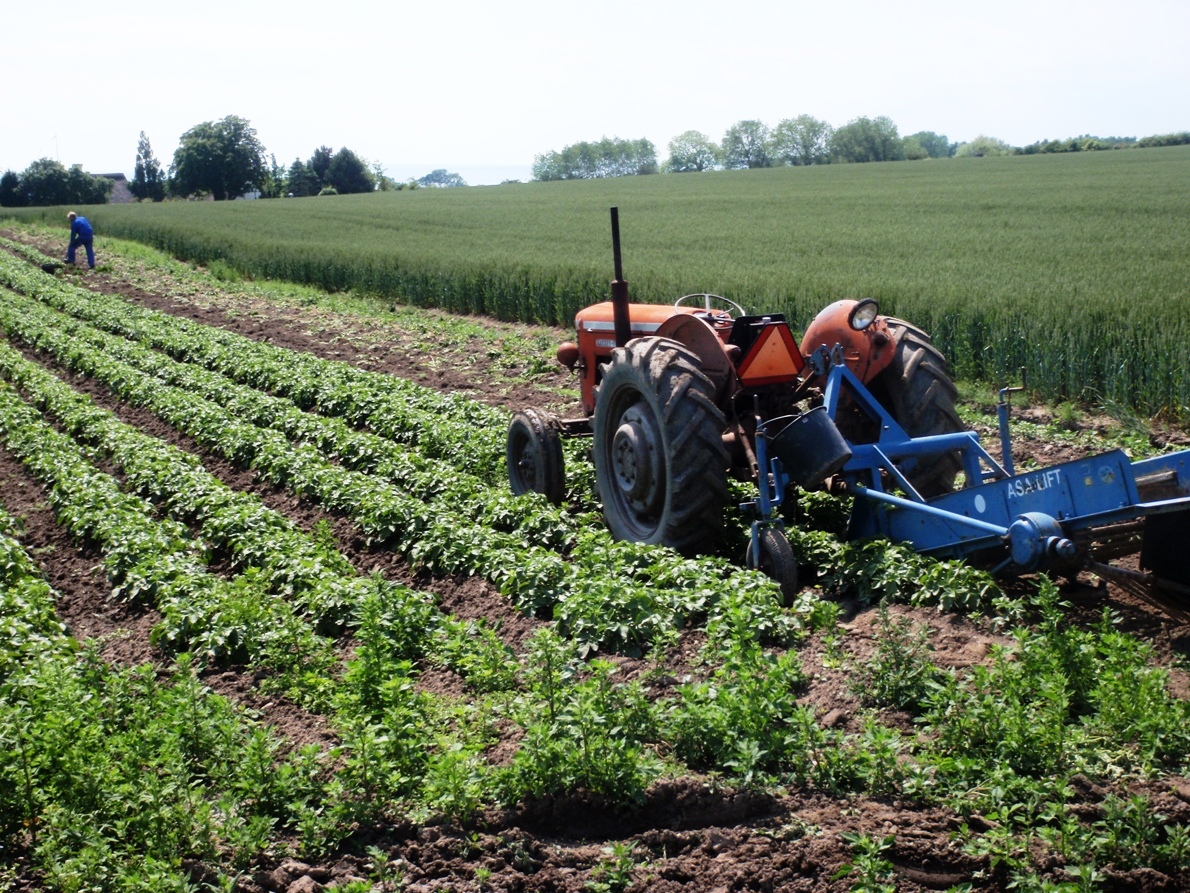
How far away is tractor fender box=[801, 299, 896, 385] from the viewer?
6223 mm

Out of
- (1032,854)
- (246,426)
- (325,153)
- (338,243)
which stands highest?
(325,153)

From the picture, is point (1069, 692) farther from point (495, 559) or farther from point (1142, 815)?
point (495, 559)

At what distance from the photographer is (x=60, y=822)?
362cm

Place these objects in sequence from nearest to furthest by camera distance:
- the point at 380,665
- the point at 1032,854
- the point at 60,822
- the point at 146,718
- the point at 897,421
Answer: the point at 1032,854
the point at 60,822
the point at 146,718
the point at 380,665
the point at 897,421

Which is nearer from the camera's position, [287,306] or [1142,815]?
[1142,815]

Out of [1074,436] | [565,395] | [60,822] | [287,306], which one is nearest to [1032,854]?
[60,822]

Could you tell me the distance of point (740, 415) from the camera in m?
6.45

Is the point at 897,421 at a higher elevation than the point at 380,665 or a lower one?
higher

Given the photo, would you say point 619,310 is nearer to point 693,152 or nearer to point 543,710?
point 543,710

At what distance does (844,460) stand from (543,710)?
215 cm

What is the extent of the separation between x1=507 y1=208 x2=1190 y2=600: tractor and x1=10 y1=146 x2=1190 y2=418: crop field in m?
4.82

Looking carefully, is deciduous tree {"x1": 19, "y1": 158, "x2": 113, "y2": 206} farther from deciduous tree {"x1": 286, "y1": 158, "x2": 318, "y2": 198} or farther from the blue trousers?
the blue trousers

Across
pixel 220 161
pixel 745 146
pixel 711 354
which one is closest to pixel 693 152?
pixel 745 146

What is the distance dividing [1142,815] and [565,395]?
9.42 m
